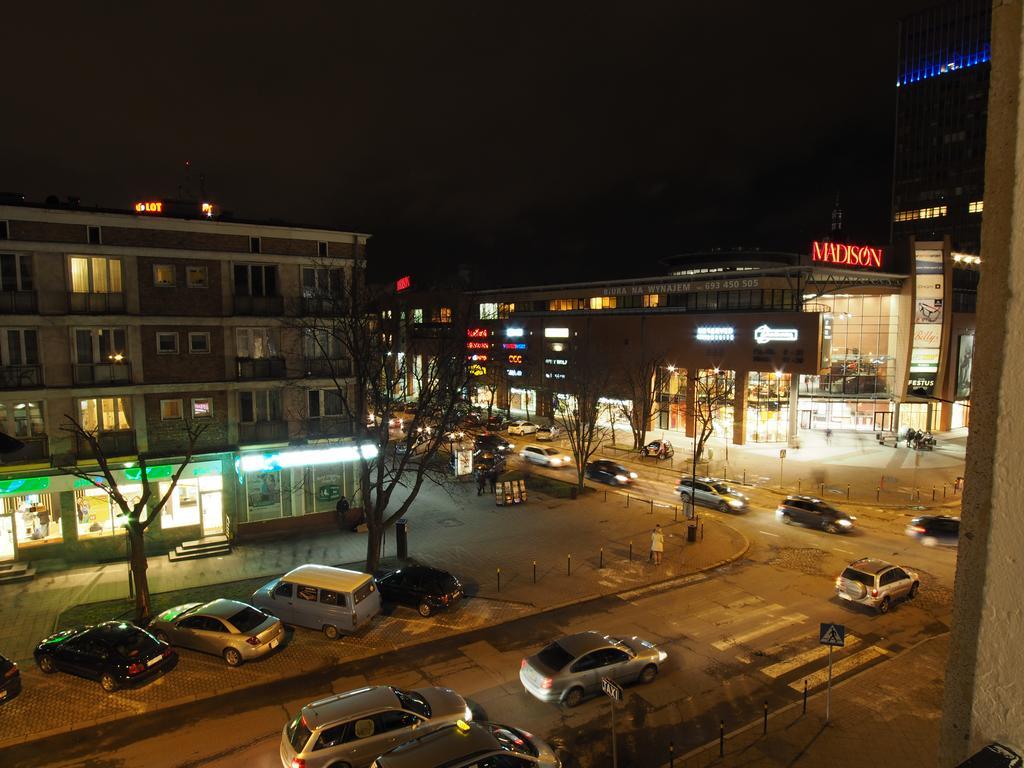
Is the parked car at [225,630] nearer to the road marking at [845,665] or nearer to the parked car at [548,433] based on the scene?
the road marking at [845,665]

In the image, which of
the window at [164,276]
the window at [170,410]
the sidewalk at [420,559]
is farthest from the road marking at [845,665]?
the window at [164,276]

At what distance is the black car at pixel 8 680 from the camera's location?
48.1ft

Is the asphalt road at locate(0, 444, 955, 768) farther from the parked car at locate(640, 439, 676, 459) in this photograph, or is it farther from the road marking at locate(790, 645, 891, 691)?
the parked car at locate(640, 439, 676, 459)

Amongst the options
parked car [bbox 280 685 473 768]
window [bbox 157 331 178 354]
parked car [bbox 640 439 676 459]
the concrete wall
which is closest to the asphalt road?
parked car [bbox 280 685 473 768]

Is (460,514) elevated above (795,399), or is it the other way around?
(795,399)

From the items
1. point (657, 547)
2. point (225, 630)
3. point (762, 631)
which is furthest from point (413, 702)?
point (657, 547)

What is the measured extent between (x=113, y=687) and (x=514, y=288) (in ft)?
213

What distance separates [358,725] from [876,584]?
53.6ft

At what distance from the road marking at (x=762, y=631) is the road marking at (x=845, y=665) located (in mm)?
2039

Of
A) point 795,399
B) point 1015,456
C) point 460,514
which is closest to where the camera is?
point 1015,456

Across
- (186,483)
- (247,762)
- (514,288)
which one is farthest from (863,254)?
(247,762)

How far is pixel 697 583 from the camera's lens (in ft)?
74.3

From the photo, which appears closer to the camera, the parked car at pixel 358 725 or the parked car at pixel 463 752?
the parked car at pixel 463 752

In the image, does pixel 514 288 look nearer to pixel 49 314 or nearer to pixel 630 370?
pixel 630 370
